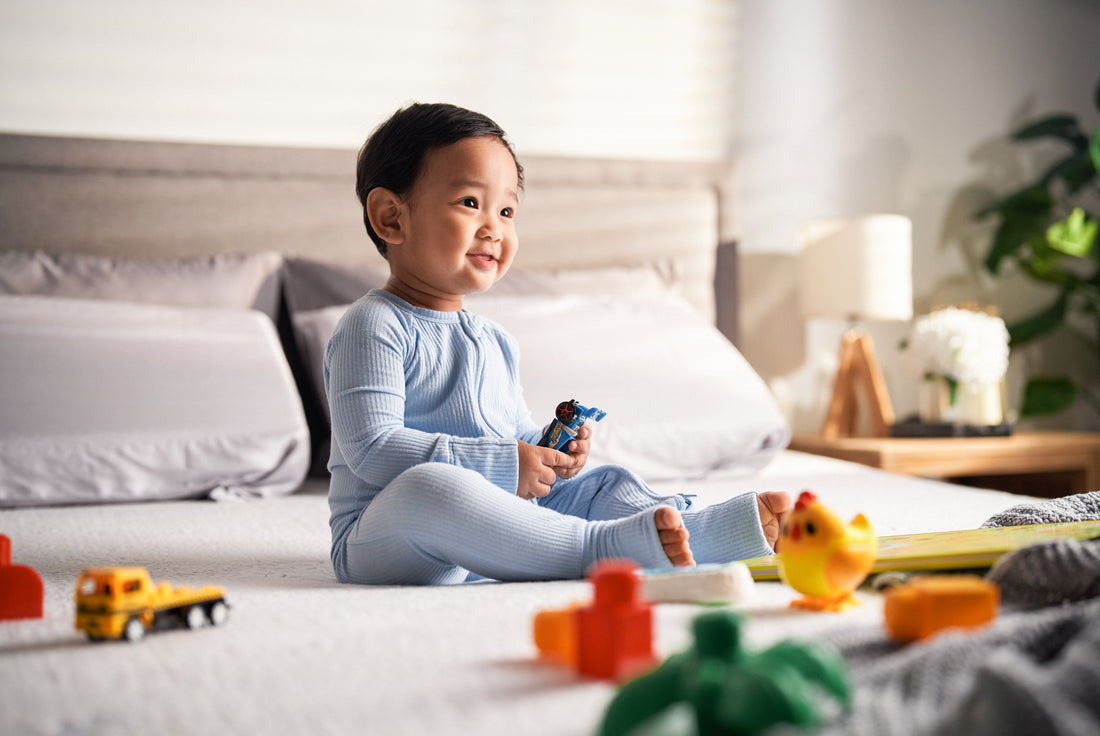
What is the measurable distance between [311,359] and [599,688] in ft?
4.92

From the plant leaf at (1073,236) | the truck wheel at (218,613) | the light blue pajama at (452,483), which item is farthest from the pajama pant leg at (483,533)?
the plant leaf at (1073,236)

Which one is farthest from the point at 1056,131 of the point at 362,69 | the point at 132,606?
the point at 132,606

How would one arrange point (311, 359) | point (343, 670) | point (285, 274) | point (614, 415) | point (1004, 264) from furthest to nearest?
1. point (1004, 264)
2. point (285, 274)
3. point (311, 359)
4. point (614, 415)
5. point (343, 670)

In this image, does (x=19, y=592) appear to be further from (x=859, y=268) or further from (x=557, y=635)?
(x=859, y=268)

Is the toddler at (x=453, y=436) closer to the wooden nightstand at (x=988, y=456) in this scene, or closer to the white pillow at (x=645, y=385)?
the white pillow at (x=645, y=385)

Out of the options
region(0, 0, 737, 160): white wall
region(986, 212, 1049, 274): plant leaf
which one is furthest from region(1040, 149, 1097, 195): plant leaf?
region(0, 0, 737, 160): white wall

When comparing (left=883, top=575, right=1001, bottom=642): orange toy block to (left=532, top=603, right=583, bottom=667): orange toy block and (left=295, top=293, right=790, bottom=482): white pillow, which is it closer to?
(left=532, top=603, right=583, bottom=667): orange toy block

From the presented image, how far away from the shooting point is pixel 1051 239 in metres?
2.81

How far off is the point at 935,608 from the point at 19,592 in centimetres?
79

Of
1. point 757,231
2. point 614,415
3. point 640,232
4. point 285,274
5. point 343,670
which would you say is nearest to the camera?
point 343,670

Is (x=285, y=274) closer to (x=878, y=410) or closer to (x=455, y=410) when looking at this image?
(x=455, y=410)

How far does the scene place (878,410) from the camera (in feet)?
8.64

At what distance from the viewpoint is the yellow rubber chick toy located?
0.87 metres

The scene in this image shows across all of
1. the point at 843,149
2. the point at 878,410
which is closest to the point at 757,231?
the point at 843,149
